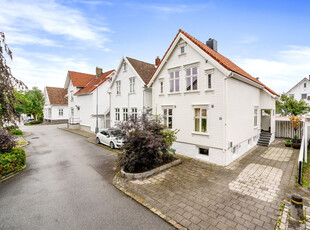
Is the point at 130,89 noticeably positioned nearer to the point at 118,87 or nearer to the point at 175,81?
the point at 118,87

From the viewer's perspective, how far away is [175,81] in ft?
40.9

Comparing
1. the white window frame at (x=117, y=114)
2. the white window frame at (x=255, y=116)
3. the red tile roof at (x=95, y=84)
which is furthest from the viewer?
the red tile roof at (x=95, y=84)

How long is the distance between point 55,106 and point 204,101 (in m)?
38.0

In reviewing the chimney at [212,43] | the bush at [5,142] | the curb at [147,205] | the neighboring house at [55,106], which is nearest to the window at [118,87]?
the chimney at [212,43]

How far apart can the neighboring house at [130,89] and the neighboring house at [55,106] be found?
2489 centimetres

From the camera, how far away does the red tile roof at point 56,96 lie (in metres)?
36.6

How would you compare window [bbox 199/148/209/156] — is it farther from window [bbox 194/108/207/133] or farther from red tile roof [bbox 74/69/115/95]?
red tile roof [bbox 74/69/115/95]

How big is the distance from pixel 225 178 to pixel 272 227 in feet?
11.2

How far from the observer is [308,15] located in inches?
434

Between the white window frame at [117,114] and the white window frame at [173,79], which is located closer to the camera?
the white window frame at [173,79]

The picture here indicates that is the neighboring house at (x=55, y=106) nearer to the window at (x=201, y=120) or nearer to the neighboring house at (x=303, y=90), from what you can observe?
the window at (x=201, y=120)

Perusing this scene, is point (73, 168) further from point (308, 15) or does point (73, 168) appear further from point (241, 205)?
point (308, 15)

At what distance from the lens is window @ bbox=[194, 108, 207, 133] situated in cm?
1073

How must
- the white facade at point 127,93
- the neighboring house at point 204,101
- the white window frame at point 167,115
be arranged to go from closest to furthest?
1. the neighboring house at point 204,101
2. the white window frame at point 167,115
3. the white facade at point 127,93
